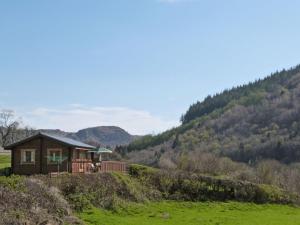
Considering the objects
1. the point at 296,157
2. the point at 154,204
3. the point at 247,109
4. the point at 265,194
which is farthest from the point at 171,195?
the point at 247,109

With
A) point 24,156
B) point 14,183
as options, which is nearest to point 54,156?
point 24,156

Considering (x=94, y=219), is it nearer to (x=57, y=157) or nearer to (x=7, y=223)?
(x=7, y=223)

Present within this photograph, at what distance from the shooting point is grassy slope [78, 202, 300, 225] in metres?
35.8

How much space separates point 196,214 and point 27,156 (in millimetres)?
18339

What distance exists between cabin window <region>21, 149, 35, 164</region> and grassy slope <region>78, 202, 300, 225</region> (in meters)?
12.9

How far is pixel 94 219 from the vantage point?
3447cm

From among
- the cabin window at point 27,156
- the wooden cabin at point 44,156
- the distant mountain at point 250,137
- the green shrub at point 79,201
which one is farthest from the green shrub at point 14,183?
the distant mountain at point 250,137

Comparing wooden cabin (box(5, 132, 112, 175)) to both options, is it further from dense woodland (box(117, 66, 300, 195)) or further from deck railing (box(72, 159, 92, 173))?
dense woodland (box(117, 66, 300, 195))

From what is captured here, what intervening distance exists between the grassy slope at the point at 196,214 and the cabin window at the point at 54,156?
10068mm

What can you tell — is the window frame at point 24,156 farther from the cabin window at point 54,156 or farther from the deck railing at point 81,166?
the deck railing at point 81,166

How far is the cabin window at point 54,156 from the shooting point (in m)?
49.2

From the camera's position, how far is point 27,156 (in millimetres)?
50656

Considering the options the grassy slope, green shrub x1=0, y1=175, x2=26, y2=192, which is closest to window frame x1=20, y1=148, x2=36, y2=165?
the grassy slope

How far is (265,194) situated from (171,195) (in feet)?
30.9
